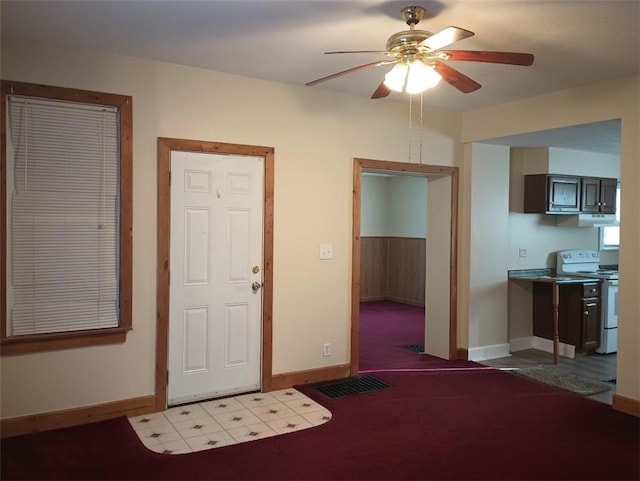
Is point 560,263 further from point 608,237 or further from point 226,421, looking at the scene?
point 226,421

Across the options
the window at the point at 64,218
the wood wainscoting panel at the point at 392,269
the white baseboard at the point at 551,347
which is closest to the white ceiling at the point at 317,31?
the window at the point at 64,218

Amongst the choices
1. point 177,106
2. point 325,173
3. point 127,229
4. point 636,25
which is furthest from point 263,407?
point 636,25

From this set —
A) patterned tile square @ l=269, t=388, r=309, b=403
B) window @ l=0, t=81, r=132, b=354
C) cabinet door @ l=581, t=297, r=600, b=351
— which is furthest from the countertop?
Answer: window @ l=0, t=81, r=132, b=354

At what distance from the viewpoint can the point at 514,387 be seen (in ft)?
15.2

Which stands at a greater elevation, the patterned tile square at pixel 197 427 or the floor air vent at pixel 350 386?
the floor air vent at pixel 350 386

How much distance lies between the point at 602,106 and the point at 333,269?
100 inches

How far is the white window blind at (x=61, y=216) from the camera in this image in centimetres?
343

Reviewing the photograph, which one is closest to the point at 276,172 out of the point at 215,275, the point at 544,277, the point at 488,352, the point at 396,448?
the point at 215,275

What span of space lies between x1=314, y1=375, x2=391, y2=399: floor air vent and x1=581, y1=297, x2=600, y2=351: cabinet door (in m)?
2.42

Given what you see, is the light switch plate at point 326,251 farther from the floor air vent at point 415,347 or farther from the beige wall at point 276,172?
the floor air vent at point 415,347

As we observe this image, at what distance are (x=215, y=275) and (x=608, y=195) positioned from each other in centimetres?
482

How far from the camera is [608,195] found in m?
6.35

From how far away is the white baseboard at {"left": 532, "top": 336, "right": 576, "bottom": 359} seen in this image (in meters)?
5.71

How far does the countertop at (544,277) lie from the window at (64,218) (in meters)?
4.05
